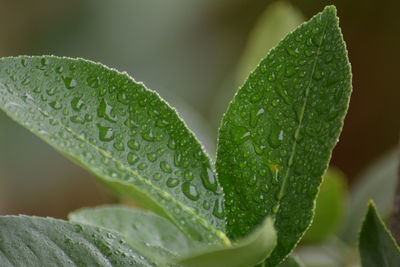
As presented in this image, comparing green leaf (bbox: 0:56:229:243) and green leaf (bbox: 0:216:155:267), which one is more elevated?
green leaf (bbox: 0:56:229:243)

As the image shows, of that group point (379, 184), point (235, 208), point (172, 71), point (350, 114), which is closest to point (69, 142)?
point (235, 208)

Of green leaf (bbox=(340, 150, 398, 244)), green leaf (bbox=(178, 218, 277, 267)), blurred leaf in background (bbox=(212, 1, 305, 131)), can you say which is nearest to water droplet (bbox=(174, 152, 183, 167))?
green leaf (bbox=(178, 218, 277, 267))

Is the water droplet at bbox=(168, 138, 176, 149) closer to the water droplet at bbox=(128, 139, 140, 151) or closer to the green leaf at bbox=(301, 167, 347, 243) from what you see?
the water droplet at bbox=(128, 139, 140, 151)

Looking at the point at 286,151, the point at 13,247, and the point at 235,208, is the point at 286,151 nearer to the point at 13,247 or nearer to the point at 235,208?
the point at 235,208

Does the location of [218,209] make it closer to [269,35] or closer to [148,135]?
[148,135]

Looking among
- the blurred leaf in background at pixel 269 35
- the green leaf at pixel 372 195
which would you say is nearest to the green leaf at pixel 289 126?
the blurred leaf in background at pixel 269 35
